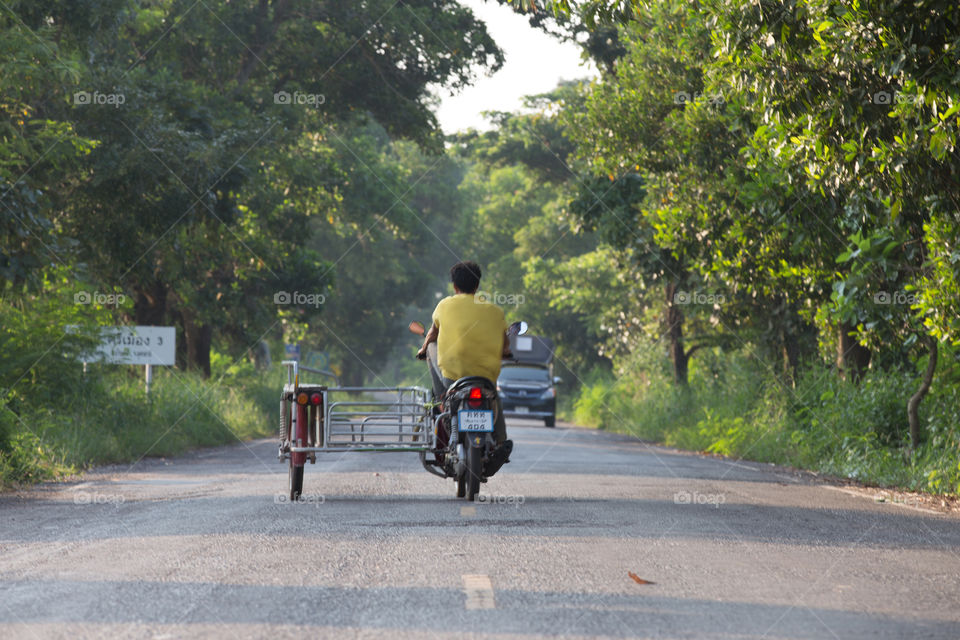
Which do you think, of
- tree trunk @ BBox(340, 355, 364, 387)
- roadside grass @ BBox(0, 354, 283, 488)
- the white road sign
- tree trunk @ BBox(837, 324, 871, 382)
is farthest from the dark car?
tree trunk @ BBox(340, 355, 364, 387)

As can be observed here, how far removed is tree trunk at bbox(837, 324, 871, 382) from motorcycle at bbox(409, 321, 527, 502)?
10.4 meters

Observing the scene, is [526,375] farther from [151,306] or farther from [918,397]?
[918,397]

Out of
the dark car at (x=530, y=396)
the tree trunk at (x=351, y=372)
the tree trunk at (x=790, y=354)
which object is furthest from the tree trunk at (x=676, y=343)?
the tree trunk at (x=351, y=372)

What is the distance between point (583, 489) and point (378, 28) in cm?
1989

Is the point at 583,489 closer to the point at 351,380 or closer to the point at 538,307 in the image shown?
the point at 538,307

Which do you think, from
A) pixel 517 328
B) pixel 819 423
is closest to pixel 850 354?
pixel 819 423

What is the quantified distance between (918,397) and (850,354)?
451 centimetres

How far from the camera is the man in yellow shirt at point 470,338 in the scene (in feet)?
34.7

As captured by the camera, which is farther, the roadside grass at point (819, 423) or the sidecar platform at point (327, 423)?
the roadside grass at point (819, 423)

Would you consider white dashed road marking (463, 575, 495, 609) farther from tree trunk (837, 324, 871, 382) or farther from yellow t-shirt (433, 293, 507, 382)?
tree trunk (837, 324, 871, 382)

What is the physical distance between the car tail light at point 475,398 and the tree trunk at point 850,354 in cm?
1081

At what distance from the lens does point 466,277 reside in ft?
35.8

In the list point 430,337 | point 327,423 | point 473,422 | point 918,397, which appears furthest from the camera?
point 918,397

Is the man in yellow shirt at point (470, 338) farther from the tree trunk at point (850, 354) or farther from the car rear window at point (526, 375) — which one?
the car rear window at point (526, 375)
